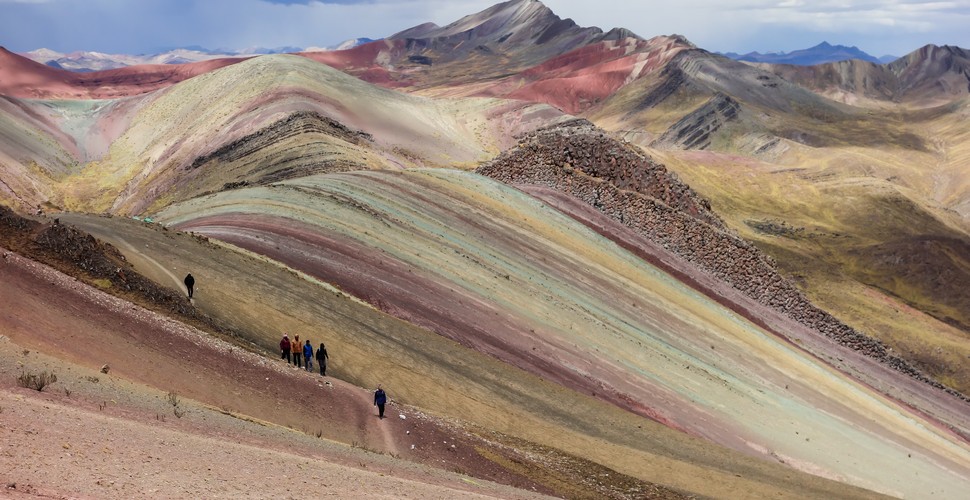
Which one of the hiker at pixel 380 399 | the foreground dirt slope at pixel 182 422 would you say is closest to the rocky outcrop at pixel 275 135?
the foreground dirt slope at pixel 182 422

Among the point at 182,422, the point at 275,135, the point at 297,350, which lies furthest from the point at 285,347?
the point at 275,135

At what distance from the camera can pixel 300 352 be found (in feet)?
76.3

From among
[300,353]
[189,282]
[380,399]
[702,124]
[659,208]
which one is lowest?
[380,399]

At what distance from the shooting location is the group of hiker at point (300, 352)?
23094 mm

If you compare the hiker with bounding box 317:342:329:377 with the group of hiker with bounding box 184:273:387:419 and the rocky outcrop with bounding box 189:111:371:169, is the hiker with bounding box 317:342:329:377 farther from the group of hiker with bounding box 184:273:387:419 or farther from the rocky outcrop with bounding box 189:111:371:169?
the rocky outcrop with bounding box 189:111:371:169

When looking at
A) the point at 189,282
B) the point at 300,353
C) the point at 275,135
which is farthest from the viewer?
the point at 275,135

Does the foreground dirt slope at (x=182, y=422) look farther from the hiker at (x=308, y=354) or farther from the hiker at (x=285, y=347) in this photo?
the hiker at (x=285, y=347)

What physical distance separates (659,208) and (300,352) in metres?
37.8

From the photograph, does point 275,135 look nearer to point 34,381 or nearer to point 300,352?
point 300,352

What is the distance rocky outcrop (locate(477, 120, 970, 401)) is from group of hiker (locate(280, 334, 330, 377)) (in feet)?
115

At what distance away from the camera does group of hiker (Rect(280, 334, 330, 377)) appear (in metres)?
23.1

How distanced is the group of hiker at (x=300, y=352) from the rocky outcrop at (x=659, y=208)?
35157 millimetres

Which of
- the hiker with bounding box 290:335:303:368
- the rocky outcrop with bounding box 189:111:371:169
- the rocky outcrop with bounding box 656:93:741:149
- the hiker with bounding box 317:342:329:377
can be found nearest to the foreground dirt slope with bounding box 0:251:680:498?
the hiker with bounding box 317:342:329:377

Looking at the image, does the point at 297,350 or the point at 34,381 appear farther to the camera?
the point at 297,350
